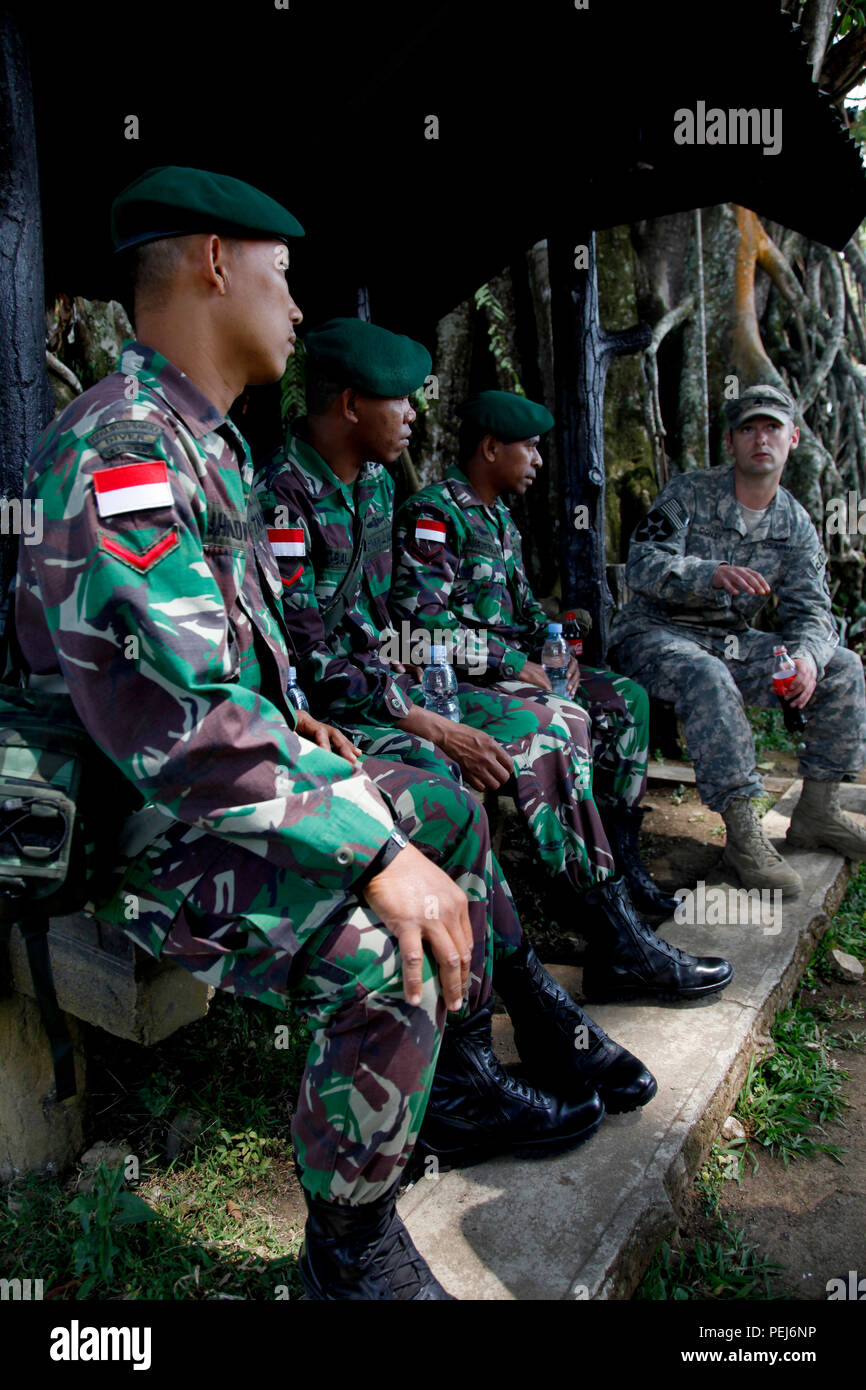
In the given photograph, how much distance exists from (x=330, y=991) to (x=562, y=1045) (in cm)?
99

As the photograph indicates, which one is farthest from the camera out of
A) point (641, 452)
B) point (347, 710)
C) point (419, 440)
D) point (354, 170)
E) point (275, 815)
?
point (641, 452)

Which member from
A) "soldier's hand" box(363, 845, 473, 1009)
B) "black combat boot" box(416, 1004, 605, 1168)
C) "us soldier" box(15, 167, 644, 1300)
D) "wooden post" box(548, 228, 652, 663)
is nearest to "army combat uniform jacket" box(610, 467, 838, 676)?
"wooden post" box(548, 228, 652, 663)

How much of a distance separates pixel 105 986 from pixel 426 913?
105 centimetres

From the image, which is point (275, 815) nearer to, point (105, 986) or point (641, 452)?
point (105, 986)

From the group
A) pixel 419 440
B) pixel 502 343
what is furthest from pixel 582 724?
pixel 502 343

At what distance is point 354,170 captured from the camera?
3.53 meters

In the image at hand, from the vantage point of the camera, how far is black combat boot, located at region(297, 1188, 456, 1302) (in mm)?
1438

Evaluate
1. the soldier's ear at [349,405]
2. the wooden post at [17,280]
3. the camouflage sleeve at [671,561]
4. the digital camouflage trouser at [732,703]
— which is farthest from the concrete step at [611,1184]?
the soldier's ear at [349,405]

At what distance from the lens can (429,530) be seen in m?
3.17

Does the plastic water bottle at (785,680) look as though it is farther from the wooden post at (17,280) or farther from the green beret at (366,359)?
the wooden post at (17,280)

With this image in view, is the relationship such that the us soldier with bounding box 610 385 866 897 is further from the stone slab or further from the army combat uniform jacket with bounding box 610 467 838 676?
the stone slab

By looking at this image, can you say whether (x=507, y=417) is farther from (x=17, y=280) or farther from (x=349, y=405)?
(x=17, y=280)

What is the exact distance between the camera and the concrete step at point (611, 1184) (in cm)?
166

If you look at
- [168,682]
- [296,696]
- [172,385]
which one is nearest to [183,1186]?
[296,696]
